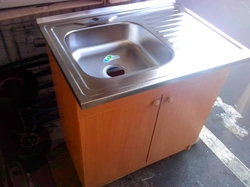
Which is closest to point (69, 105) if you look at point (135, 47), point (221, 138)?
point (135, 47)

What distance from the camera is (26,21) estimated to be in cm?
128

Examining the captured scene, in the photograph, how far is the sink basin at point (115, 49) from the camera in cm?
120

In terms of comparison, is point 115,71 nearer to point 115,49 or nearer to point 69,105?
point 115,49

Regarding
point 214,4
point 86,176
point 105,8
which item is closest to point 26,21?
point 105,8

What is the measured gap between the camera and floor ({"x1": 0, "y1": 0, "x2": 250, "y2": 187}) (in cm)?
150

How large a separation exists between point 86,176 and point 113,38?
0.74 meters

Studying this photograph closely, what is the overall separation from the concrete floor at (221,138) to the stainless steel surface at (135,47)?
0.61 meters

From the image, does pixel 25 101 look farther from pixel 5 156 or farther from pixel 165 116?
pixel 165 116

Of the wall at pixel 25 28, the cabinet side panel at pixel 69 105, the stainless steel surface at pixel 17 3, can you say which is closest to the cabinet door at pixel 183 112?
the cabinet side panel at pixel 69 105

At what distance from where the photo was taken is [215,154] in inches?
66.1

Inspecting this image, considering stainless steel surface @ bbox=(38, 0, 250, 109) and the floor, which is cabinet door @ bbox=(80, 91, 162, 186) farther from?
the floor

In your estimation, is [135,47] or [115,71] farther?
[135,47]

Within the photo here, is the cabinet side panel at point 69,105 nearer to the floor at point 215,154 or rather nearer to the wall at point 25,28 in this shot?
the wall at point 25,28

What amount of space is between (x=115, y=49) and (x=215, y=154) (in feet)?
3.33
